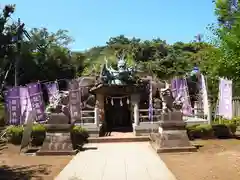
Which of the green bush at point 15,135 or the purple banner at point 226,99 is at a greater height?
the purple banner at point 226,99

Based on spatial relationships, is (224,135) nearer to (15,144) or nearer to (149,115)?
(149,115)

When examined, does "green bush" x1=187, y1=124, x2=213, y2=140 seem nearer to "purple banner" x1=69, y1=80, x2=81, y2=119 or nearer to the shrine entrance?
"purple banner" x1=69, y1=80, x2=81, y2=119

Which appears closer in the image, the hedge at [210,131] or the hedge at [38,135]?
the hedge at [38,135]

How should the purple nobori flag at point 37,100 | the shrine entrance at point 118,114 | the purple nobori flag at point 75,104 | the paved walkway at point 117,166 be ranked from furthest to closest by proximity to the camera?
the shrine entrance at point 118,114
the purple nobori flag at point 75,104
the purple nobori flag at point 37,100
the paved walkway at point 117,166

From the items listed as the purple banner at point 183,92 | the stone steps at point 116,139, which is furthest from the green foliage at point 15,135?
the purple banner at point 183,92

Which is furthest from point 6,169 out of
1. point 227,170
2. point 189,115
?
point 189,115

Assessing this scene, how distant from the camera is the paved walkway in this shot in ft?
A: 31.0

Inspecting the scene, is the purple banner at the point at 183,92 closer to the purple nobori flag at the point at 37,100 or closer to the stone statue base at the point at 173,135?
the purple nobori flag at the point at 37,100

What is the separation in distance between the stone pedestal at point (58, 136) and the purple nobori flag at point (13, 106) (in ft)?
24.9

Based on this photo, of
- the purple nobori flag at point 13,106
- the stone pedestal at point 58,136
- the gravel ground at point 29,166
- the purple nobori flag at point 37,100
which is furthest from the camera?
the purple nobori flag at point 37,100

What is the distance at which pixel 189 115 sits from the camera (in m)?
23.2

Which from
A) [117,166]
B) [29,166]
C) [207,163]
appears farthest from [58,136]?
[207,163]

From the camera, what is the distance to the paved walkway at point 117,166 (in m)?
9.44

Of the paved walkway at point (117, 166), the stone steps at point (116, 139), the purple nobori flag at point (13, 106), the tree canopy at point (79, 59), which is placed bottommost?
the paved walkway at point (117, 166)
